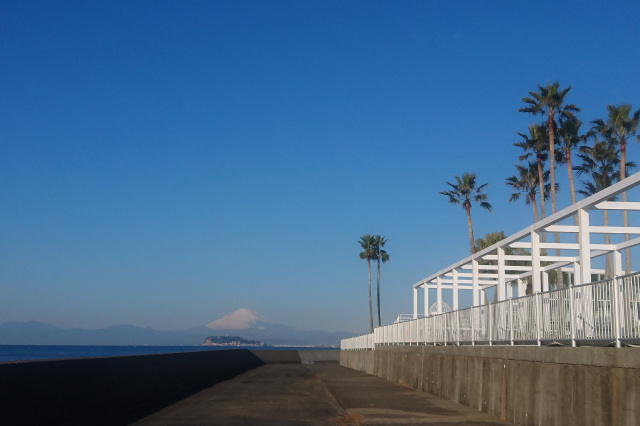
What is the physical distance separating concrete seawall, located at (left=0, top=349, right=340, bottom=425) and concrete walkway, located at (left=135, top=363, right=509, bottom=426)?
0.95m

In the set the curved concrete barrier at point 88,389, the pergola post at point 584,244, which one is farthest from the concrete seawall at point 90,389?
the pergola post at point 584,244

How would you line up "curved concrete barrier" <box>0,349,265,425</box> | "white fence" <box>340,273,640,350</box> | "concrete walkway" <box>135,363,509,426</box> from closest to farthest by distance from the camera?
"white fence" <box>340,273,640,350</box>
"curved concrete barrier" <box>0,349,265,425</box>
"concrete walkway" <box>135,363,509,426</box>

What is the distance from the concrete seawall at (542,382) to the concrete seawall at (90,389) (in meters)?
7.70

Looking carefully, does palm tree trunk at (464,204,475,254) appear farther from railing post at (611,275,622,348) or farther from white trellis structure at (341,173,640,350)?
railing post at (611,275,622,348)

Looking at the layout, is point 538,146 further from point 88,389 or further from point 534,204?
point 88,389

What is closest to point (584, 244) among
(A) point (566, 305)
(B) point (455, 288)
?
(A) point (566, 305)

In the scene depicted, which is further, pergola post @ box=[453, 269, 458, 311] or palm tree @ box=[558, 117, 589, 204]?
palm tree @ box=[558, 117, 589, 204]

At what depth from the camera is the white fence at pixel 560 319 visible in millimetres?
10414

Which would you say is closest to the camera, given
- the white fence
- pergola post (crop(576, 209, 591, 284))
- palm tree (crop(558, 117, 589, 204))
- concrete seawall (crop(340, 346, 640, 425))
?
concrete seawall (crop(340, 346, 640, 425))

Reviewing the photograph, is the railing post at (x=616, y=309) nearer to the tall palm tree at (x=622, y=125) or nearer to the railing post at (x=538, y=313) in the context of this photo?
the railing post at (x=538, y=313)

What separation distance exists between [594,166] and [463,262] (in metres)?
29.5

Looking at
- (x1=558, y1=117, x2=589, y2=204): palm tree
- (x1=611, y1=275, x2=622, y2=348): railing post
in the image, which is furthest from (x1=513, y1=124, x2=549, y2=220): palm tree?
(x1=611, y1=275, x2=622, y2=348): railing post

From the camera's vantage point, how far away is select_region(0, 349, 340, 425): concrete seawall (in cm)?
1177

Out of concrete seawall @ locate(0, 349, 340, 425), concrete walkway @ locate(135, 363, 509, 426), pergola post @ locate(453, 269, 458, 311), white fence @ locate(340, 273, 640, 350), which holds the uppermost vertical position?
pergola post @ locate(453, 269, 458, 311)
